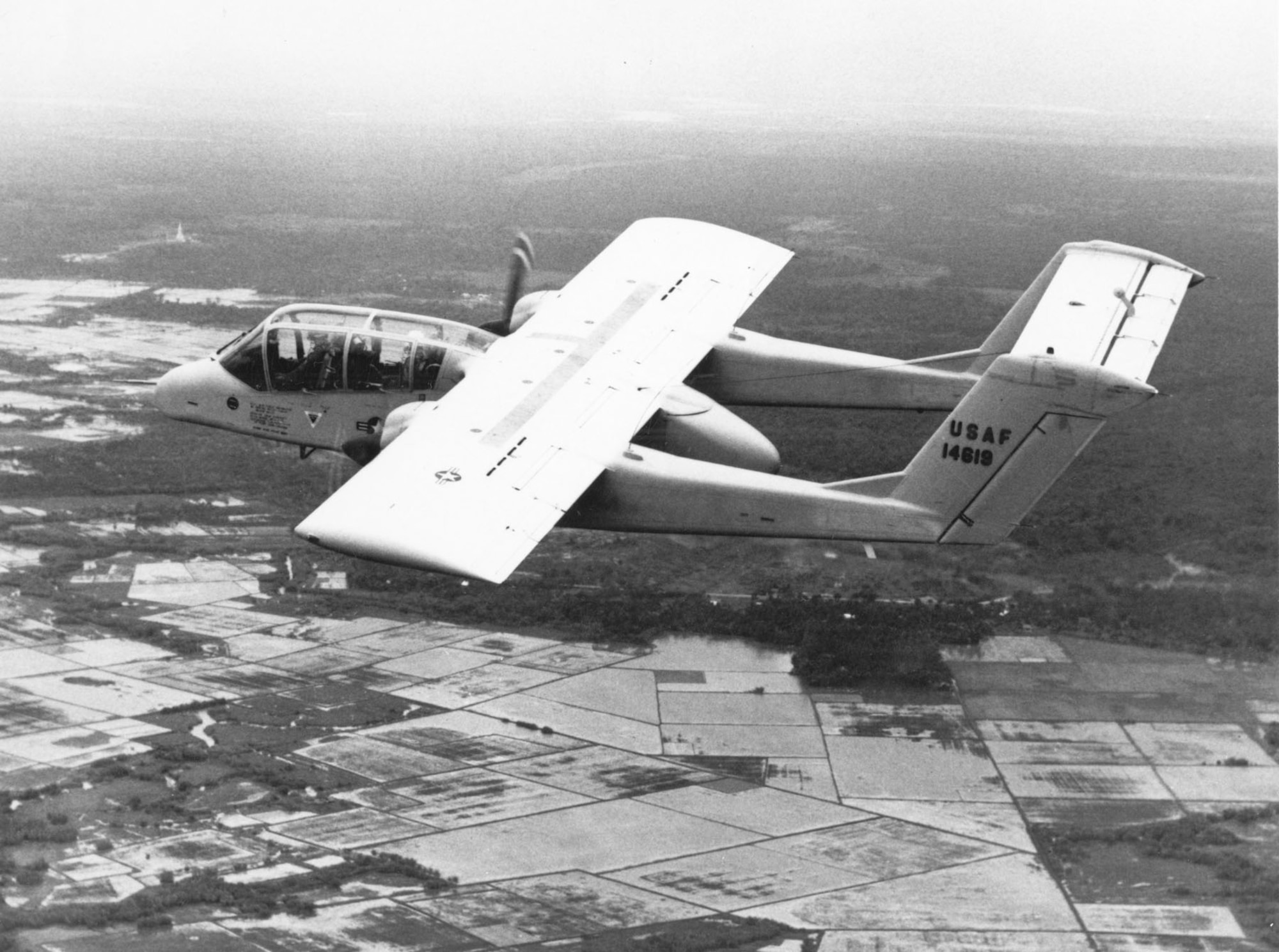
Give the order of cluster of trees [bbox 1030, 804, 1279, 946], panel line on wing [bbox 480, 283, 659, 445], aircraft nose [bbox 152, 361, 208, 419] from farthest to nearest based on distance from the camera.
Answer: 1. aircraft nose [bbox 152, 361, 208, 419]
2. cluster of trees [bbox 1030, 804, 1279, 946]
3. panel line on wing [bbox 480, 283, 659, 445]

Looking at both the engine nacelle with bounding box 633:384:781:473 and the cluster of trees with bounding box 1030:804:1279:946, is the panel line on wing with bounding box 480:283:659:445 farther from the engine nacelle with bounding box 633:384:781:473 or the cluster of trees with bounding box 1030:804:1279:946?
the cluster of trees with bounding box 1030:804:1279:946

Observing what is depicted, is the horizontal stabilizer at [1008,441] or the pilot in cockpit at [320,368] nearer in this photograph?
the horizontal stabilizer at [1008,441]

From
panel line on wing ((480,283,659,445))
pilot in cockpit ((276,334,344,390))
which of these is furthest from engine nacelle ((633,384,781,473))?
pilot in cockpit ((276,334,344,390))

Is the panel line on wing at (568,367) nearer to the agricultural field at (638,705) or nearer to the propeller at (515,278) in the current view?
the propeller at (515,278)

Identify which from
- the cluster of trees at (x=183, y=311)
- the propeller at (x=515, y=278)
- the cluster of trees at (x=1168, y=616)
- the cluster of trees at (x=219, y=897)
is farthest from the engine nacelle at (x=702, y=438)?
the cluster of trees at (x=183, y=311)

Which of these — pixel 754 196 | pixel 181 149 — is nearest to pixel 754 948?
pixel 754 196

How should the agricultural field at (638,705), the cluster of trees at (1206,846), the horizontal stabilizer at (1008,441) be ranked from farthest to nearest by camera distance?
the cluster of trees at (1206,846), the agricultural field at (638,705), the horizontal stabilizer at (1008,441)

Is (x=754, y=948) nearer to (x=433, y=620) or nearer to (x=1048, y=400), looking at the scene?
(x=1048, y=400)
